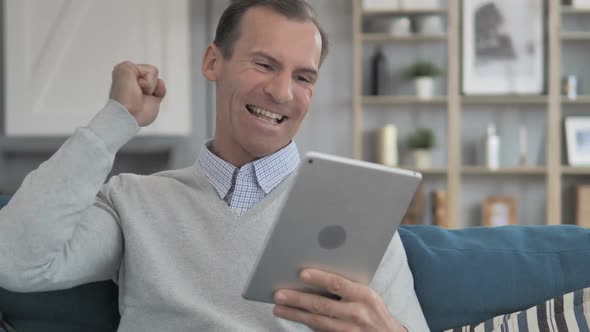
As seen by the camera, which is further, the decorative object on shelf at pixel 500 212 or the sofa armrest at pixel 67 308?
the decorative object on shelf at pixel 500 212

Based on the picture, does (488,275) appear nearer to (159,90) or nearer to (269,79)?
(269,79)

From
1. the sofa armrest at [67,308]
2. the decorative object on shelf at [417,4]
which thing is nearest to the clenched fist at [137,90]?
the sofa armrest at [67,308]

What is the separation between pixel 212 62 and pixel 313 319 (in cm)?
76

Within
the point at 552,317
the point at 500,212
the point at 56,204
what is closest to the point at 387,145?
the point at 500,212

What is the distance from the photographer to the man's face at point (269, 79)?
1.54 metres

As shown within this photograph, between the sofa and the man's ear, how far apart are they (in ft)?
1.68

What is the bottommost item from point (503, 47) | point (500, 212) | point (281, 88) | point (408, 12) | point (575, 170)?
point (500, 212)

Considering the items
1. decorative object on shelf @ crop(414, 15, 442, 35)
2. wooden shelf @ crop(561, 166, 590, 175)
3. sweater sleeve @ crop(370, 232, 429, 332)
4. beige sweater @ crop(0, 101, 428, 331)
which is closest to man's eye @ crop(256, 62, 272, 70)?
beige sweater @ crop(0, 101, 428, 331)

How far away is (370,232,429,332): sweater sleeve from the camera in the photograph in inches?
56.7

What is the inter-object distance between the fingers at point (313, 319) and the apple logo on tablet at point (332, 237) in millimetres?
129

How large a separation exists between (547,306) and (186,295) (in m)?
0.74

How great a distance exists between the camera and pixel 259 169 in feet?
5.05

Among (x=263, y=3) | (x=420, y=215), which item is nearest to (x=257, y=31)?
(x=263, y=3)

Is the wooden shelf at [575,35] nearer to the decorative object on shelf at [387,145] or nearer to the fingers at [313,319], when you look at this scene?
the decorative object on shelf at [387,145]
